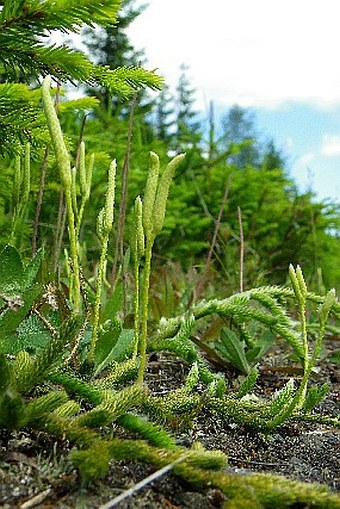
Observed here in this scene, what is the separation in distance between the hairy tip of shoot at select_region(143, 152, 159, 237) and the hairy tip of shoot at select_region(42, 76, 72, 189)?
0.13 m

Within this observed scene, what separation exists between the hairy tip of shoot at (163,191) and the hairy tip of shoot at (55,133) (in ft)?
0.50

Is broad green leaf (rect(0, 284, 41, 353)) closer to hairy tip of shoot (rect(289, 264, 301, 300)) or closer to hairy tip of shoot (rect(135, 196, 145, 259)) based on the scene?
hairy tip of shoot (rect(135, 196, 145, 259))

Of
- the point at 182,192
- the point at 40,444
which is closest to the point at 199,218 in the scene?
the point at 182,192

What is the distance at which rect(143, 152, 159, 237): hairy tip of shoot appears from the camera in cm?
112

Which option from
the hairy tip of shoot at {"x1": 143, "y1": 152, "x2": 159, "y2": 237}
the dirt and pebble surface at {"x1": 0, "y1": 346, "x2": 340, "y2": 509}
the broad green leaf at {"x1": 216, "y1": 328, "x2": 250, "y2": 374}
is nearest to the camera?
the dirt and pebble surface at {"x1": 0, "y1": 346, "x2": 340, "y2": 509}

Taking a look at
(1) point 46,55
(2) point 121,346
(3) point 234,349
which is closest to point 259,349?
(3) point 234,349

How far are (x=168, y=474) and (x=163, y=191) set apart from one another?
449 mm

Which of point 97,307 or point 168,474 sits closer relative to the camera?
point 168,474

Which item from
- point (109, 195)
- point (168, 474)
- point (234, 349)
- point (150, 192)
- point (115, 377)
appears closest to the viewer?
point (168, 474)

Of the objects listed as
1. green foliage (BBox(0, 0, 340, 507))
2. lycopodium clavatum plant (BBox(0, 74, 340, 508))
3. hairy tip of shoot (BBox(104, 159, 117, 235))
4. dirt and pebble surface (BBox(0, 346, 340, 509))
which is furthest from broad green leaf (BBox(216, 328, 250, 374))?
hairy tip of shoot (BBox(104, 159, 117, 235))

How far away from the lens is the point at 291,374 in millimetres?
2146

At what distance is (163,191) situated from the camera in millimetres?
1099

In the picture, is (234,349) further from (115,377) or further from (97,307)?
(97,307)

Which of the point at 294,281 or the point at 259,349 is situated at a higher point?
the point at 294,281
